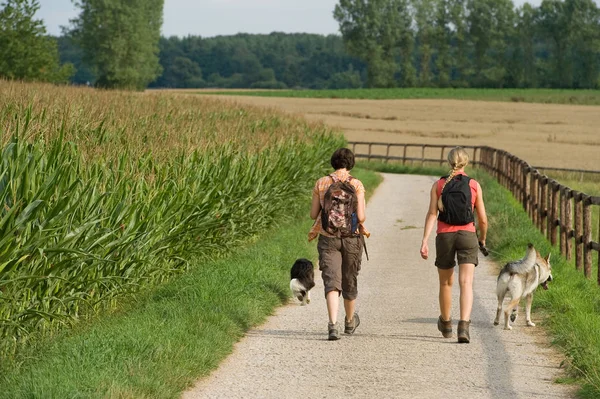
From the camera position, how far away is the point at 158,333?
8430 mm

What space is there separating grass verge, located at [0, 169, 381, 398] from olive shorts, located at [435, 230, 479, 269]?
1.92 metres

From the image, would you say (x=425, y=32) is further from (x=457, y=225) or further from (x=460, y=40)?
(x=457, y=225)

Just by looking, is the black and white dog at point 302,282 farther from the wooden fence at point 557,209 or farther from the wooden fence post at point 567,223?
the wooden fence post at point 567,223

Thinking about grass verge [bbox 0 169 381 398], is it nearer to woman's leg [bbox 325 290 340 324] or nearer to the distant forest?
woman's leg [bbox 325 290 340 324]

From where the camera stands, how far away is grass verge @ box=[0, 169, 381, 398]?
A: 6.79 m

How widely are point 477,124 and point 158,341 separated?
66.1 metres

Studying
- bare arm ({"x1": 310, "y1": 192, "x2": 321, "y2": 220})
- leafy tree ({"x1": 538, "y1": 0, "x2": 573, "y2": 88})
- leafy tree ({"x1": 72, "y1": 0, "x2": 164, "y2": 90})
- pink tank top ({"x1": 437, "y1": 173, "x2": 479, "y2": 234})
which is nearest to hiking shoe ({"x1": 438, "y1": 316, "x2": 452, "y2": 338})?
pink tank top ({"x1": 437, "y1": 173, "x2": 479, "y2": 234})

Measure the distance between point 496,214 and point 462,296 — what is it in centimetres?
1024

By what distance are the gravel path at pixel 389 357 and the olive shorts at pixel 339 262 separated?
466mm

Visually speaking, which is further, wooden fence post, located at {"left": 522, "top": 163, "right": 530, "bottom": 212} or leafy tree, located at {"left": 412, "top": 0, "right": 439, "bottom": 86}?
leafy tree, located at {"left": 412, "top": 0, "right": 439, "bottom": 86}

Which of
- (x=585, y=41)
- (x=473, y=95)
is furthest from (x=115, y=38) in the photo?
(x=585, y=41)

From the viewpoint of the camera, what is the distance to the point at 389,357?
28.5 feet

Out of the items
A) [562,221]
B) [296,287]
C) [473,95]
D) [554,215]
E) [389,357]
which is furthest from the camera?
[473,95]

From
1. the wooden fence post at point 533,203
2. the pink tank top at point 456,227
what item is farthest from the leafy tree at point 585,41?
the pink tank top at point 456,227
